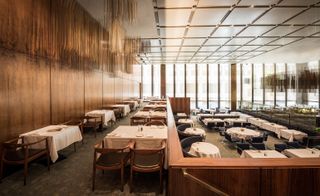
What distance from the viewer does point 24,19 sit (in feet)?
14.4

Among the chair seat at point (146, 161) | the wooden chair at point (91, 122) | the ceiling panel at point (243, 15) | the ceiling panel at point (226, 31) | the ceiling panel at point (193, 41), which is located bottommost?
the chair seat at point (146, 161)

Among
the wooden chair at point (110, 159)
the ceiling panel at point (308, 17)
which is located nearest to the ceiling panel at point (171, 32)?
the ceiling panel at point (308, 17)

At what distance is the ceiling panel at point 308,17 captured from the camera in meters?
5.78

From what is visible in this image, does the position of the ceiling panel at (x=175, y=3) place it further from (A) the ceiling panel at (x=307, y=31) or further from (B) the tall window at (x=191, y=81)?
(B) the tall window at (x=191, y=81)

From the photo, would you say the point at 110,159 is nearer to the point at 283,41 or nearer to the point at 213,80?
the point at 283,41

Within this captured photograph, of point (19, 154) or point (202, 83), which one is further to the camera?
point (202, 83)

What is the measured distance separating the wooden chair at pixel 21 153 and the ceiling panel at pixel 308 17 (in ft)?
25.4

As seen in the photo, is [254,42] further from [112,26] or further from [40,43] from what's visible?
[40,43]

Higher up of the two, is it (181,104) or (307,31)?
(307,31)

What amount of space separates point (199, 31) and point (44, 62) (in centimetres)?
550

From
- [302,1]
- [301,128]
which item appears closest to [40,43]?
[302,1]

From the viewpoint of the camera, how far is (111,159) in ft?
11.6

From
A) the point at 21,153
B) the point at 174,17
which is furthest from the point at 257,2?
the point at 21,153

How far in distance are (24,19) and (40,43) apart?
0.67 m
